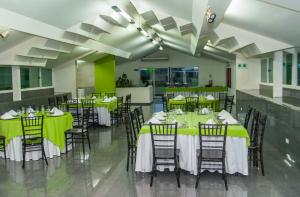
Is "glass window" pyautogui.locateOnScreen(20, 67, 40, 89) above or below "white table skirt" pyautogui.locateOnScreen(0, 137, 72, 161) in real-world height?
above

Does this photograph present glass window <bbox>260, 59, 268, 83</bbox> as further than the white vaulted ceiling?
Yes

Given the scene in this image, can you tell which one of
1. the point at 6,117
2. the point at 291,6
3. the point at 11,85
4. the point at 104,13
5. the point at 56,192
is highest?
the point at 104,13

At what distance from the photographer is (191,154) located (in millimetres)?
5215

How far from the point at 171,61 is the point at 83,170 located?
1683 cm

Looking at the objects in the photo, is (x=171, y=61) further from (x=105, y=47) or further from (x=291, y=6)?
(x=291, y=6)

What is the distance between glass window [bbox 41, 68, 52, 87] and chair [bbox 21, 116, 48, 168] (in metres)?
6.12

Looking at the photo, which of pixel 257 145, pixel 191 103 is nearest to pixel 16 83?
pixel 191 103

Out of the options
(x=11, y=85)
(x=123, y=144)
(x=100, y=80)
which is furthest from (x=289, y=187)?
(x=100, y=80)

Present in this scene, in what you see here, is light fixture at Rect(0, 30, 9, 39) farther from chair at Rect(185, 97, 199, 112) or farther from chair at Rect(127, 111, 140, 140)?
chair at Rect(185, 97, 199, 112)

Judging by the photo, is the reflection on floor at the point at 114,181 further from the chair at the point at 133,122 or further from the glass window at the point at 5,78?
the glass window at the point at 5,78

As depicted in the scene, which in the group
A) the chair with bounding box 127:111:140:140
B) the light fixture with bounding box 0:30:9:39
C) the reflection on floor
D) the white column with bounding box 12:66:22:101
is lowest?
the reflection on floor

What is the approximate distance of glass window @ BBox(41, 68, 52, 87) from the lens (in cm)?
1231

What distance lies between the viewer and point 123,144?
25.8 ft

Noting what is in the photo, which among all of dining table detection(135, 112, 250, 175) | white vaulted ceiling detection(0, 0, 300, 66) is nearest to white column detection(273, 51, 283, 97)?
white vaulted ceiling detection(0, 0, 300, 66)
